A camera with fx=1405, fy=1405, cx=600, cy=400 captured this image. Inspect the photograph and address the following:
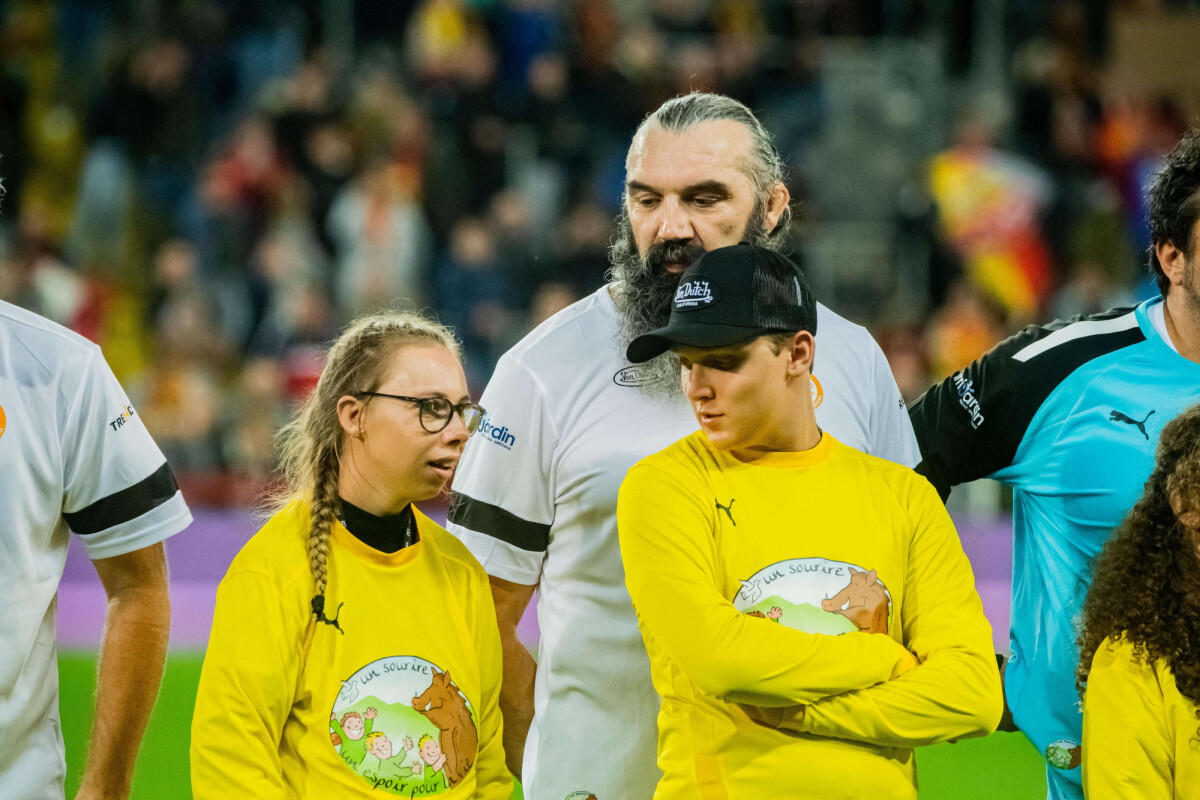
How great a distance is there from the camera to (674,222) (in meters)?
2.94

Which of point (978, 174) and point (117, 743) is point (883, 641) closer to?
point (117, 743)

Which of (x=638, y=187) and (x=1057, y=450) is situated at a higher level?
(x=638, y=187)

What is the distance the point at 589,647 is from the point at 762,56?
9416 millimetres

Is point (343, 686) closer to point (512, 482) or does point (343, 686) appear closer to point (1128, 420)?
point (512, 482)

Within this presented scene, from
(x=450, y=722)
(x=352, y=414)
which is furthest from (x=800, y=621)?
(x=352, y=414)

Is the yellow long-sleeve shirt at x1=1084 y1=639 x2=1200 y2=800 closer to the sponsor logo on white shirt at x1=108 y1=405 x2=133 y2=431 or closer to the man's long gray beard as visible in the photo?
the man's long gray beard

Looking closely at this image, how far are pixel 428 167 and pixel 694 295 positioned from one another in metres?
8.64

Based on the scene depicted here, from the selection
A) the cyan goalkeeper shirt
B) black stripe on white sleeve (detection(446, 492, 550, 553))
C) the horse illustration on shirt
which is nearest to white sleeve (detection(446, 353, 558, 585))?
black stripe on white sleeve (detection(446, 492, 550, 553))

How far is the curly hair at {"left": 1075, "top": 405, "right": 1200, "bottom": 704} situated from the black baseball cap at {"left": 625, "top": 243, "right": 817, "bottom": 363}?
0.75 metres

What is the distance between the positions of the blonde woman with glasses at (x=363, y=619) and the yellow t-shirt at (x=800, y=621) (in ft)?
1.27

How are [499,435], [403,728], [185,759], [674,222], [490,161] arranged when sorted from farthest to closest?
1. [490,161]
2. [185,759]
3. [499,435]
4. [674,222]
5. [403,728]

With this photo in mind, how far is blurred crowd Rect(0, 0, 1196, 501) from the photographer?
1033 cm

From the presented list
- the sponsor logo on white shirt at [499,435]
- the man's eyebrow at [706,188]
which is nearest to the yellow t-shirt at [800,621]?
the sponsor logo on white shirt at [499,435]

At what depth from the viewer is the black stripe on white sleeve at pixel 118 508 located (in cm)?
280
